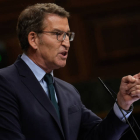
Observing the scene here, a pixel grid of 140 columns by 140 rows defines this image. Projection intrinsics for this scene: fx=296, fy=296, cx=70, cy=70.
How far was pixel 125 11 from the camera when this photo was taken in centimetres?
258

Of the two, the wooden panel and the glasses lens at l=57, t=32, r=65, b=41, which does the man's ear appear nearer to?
the glasses lens at l=57, t=32, r=65, b=41

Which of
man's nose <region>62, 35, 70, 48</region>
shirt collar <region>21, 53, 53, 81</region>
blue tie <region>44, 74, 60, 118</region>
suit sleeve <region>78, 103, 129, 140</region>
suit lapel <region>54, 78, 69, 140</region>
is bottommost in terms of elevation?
suit sleeve <region>78, 103, 129, 140</region>

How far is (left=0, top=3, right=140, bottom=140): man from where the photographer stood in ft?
4.29

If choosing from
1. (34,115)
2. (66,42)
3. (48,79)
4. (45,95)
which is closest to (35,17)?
(66,42)

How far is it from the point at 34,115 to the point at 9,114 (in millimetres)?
111

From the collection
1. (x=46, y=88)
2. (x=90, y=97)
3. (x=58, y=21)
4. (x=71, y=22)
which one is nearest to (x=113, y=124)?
(x=46, y=88)

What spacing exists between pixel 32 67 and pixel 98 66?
Answer: 1178 mm

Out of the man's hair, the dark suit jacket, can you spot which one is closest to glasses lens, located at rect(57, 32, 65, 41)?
the man's hair

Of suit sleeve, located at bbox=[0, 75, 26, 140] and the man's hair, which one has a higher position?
the man's hair

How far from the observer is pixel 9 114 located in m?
1.27

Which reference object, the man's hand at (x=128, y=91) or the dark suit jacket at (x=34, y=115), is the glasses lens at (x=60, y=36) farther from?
the man's hand at (x=128, y=91)

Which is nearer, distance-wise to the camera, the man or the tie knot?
the man

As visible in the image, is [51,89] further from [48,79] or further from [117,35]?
[117,35]

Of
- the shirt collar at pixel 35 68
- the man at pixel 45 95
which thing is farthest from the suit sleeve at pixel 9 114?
the shirt collar at pixel 35 68
